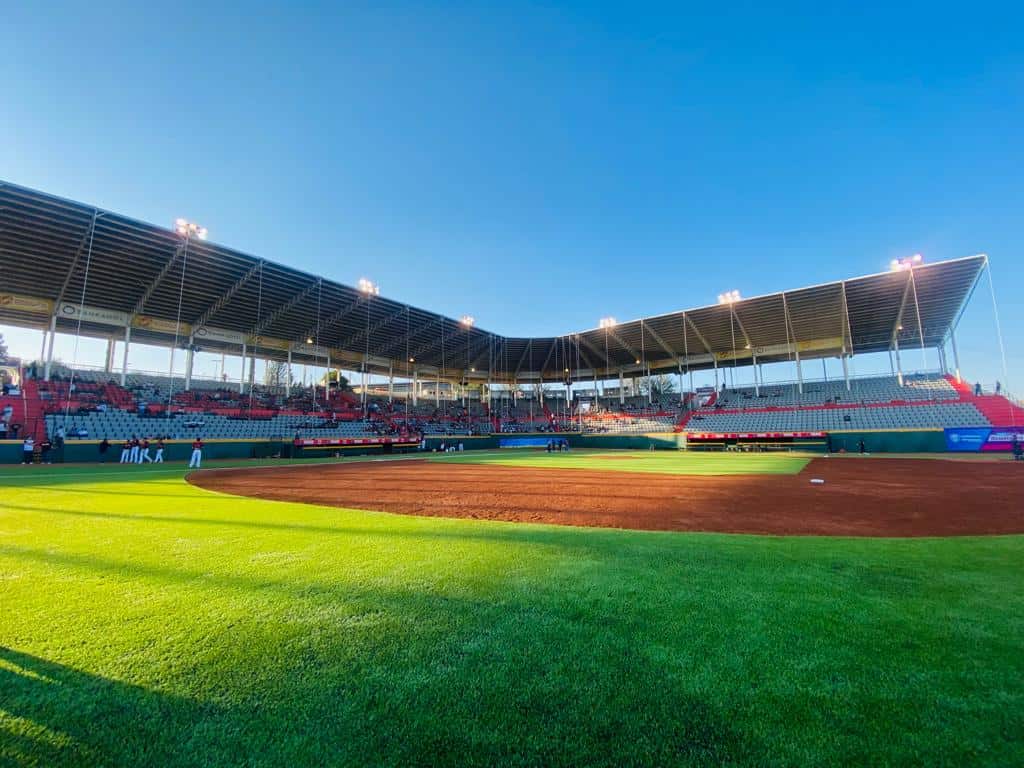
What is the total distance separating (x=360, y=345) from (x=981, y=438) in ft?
153

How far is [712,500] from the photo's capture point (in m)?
8.84

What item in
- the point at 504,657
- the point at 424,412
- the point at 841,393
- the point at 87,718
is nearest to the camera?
the point at 87,718

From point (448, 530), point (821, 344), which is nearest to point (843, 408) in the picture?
point (821, 344)

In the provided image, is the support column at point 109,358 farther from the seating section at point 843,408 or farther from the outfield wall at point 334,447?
the seating section at point 843,408

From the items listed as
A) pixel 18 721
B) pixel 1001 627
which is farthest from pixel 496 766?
pixel 1001 627

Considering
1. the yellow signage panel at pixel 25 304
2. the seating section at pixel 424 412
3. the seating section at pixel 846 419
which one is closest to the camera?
the seating section at pixel 424 412

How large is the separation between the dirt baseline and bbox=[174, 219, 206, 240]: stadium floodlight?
1896 cm

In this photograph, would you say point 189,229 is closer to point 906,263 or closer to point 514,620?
point 514,620

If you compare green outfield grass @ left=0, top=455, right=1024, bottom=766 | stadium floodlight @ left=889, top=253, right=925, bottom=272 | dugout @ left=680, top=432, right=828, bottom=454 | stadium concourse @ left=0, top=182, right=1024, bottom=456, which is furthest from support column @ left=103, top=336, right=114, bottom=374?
stadium floodlight @ left=889, top=253, right=925, bottom=272

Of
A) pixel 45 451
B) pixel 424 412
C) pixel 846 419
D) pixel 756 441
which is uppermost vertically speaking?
pixel 424 412

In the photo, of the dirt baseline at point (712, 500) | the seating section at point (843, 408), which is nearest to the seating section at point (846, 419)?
the seating section at point (843, 408)

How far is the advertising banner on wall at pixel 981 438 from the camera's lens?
23388 mm

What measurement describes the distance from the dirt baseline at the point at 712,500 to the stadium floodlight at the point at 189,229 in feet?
62.2

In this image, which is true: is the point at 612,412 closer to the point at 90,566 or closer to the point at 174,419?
the point at 174,419
